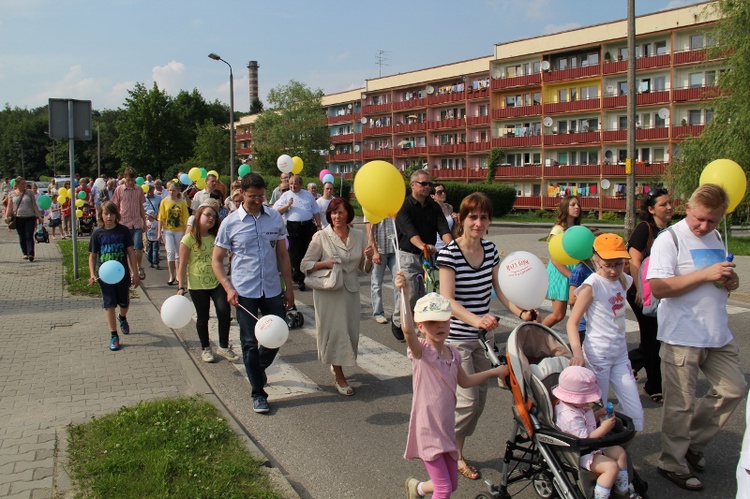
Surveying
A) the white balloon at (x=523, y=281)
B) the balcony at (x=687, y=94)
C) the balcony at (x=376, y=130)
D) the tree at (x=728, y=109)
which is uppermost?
the balcony at (x=376, y=130)

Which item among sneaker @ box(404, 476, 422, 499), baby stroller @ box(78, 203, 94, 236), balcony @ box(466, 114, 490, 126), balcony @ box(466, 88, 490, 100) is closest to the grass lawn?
sneaker @ box(404, 476, 422, 499)

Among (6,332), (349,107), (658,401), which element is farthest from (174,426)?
(349,107)

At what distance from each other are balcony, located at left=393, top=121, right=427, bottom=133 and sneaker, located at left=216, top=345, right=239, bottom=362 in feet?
208

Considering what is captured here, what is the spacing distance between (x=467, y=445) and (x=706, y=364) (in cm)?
180

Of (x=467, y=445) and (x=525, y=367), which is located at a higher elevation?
(x=525, y=367)

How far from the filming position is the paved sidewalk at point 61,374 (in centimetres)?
455

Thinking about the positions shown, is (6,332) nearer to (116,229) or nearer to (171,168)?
(116,229)

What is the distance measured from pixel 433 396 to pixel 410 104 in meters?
69.2

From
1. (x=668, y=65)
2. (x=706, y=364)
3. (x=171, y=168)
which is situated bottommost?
(x=706, y=364)

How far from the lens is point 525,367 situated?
12.6 ft

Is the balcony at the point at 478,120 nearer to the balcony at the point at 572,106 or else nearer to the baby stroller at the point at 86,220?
the balcony at the point at 572,106

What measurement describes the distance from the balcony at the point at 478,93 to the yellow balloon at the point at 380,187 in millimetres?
59213

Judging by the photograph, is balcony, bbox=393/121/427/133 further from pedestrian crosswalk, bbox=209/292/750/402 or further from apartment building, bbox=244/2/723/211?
pedestrian crosswalk, bbox=209/292/750/402

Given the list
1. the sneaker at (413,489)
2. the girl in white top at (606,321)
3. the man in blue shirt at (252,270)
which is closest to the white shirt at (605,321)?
the girl in white top at (606,321)
